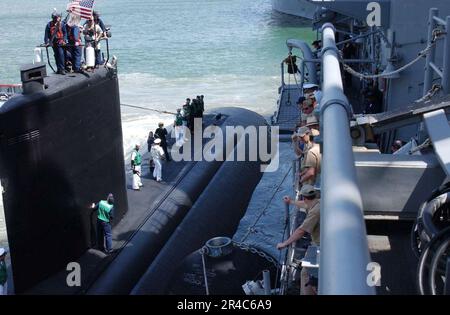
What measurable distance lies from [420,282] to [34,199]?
22.1 ft

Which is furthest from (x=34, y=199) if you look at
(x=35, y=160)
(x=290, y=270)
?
(x=290, y=270)

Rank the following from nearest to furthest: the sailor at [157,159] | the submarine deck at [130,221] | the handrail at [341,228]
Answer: the handrail at [341,228]
the submarine deck at [130,221]
the sailor at [157,159]

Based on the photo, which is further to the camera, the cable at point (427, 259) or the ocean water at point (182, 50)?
the ocean water at point (182, 50)

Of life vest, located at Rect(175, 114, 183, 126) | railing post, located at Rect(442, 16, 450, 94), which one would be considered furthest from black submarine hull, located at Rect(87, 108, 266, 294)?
railing post, located at Rect(442, 16, 450, 94)

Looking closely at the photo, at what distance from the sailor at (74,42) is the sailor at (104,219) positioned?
254 cm

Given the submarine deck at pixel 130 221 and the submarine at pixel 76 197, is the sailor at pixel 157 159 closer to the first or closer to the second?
the submarine deck at pixel 130 221

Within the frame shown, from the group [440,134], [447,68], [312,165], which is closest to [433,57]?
[447,68]

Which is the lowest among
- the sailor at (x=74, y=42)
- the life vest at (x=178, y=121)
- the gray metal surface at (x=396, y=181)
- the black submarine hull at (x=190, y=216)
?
the black submarine hull at (x=190, y=216)

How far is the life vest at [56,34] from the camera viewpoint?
11.0 m

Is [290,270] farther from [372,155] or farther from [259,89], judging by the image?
[259,89]

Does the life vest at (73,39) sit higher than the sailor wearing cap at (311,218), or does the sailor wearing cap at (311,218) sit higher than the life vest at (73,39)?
the life vest at (73,39)

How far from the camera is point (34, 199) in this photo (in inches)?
359

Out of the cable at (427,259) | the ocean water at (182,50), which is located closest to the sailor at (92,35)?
the cable at (427,259)

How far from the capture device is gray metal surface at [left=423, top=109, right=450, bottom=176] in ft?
17.2
